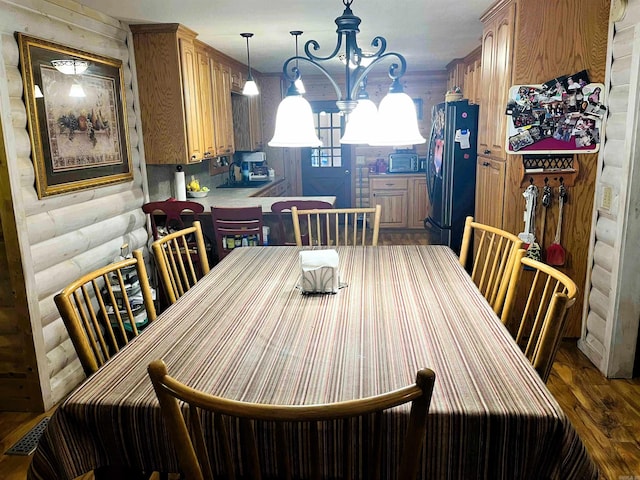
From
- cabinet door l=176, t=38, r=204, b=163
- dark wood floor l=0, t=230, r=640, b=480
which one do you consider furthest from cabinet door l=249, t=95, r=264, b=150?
dark wood floor l=0, t=230, r=640, b=480

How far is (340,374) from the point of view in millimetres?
1335

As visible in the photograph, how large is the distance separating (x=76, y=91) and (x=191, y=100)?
115 centimetres

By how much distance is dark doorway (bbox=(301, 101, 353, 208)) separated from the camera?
738 centimetres

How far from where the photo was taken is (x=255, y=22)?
11.8ft

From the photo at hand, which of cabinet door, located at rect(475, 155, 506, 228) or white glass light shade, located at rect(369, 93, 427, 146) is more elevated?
white glass light shade, located at rect(369, 93, 427, 146)

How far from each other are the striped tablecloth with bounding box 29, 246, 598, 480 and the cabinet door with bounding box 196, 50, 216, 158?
8.76ft

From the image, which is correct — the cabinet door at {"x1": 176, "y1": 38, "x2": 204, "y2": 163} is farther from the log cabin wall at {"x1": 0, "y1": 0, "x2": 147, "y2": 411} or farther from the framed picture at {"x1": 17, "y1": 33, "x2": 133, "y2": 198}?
the log cabin wall at {"x1": 0, "y1": 0, "x2": 147, "y2": 411}

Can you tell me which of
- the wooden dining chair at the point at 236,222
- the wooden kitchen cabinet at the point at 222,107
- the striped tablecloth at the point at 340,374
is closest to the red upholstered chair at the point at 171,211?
the wooden dining chair at the point at 236,222

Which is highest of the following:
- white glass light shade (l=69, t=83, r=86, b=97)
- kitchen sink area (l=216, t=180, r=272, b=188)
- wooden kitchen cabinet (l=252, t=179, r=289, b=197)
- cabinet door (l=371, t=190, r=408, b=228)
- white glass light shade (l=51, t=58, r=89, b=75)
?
white glass light shade (l=51, t=58, r=89, b=75)

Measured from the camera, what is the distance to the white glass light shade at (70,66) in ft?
9.12

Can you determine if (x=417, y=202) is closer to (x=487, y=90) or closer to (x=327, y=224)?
(x=487, y=90)

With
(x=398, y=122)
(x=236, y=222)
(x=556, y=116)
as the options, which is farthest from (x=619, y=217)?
(x=236, y=222)

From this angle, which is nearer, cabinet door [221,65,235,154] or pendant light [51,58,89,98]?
pendant light [51,58,89,98]

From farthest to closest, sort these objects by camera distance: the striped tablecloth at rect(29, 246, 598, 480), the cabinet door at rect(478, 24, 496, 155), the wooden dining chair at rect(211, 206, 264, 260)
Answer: the cabinet door at rect(478, 24, 496, 155), the wooden dining chair at rect(211, 206, 264, 260), the striped tablecloth at rect(29, 246, 598, 480)
